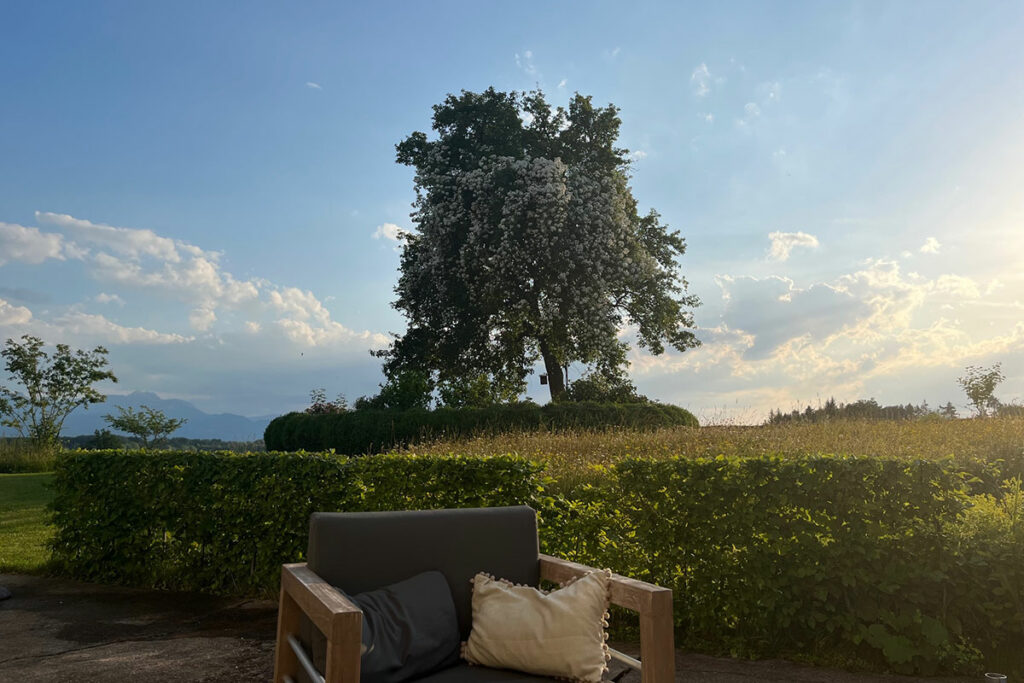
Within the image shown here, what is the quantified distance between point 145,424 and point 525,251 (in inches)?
419

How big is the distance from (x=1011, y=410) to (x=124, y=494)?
14.0m

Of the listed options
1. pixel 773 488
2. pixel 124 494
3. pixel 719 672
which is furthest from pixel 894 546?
pixel 124 494

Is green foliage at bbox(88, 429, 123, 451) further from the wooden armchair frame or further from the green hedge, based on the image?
the wooden armchair frame

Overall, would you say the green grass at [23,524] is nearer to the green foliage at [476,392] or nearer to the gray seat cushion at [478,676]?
the gray seat cushion at [478,676]

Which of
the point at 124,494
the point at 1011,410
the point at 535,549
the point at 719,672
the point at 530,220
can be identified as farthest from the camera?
the point at 530,220

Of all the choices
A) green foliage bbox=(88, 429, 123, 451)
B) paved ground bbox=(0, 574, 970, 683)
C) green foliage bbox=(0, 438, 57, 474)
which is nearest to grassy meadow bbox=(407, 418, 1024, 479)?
paved ground bbox=(0, 574, 970, 683)

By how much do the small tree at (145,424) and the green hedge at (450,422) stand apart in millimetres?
5795

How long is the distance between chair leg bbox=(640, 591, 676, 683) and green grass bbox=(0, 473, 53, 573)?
21.3 feet

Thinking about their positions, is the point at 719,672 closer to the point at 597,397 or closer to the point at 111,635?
the point at 111,635

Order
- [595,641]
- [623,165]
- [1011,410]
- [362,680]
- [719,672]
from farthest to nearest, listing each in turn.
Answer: [623,165] < [1011,410] < [719,672] < [595,641] < [362,680]

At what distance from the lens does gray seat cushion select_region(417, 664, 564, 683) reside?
2.82 meters

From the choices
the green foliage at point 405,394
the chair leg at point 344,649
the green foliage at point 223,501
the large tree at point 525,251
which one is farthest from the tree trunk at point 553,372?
the chair leg at point 344,649

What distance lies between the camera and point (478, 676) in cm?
287

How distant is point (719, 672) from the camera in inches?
169
